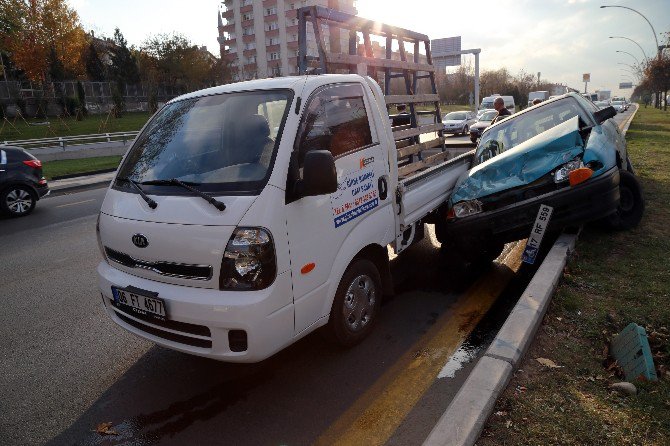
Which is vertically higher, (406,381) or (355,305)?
(355,305)

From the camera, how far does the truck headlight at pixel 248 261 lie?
8.73 ft

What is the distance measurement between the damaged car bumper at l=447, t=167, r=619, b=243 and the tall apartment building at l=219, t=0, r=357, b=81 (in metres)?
61.3

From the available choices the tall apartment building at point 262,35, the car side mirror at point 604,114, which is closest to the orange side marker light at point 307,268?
the car side mirror at point 604,114

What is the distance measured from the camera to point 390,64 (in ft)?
17.9

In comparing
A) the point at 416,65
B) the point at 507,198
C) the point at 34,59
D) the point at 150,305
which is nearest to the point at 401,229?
the point at 507,198

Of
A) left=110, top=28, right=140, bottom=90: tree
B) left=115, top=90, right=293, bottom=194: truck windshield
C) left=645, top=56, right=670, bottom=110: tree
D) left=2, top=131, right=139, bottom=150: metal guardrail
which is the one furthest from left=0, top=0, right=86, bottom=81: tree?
left=645, top=56, right=670, bottom=110: tree

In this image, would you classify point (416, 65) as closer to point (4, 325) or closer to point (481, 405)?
point (481, 405)

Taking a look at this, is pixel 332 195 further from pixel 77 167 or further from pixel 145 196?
pixel 77 167

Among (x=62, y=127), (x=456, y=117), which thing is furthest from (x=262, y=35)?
(x=456, y=117)

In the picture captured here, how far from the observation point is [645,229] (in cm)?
536

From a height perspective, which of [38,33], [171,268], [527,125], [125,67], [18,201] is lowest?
[18,201]

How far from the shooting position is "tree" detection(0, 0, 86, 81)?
44.9 m

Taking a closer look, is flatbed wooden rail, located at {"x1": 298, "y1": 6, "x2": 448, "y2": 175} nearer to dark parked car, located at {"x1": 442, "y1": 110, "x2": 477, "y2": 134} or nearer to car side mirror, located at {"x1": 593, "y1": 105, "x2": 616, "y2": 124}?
car side mirror, located at {"x1": 593, "y1": 105, "x2": 616, "y2": 124}

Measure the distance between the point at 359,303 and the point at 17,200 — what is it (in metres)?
9.38
